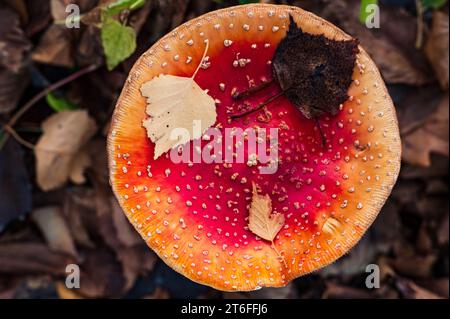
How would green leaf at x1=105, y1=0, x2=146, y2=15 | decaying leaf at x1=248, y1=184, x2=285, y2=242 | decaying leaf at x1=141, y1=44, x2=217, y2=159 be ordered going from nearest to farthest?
decaying leaf at x1=141, y1=44, x2=217, y2=159 < decaying leaf at x1=248, y1=184, x2=285, y2=242 < green leaf at x1=105, y1=0, x2=146, y2=15

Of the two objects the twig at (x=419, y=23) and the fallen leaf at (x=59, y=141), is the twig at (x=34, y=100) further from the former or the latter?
the twig at (x=419, y=23)

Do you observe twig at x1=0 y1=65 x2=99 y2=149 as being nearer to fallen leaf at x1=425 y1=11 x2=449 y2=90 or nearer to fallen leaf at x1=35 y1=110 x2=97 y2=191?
fallen leaf at x1=35 y1=110 x2=97 y2=191

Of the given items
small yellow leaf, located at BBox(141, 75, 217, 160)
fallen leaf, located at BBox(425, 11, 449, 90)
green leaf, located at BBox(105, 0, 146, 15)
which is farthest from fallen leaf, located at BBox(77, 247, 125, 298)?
fallen leaf, located at BBox(425, 11, 449, 90)

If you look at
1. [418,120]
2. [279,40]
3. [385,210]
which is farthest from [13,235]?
[418,120]

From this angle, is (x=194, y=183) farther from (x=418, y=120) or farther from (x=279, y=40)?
(x=418, y=120)

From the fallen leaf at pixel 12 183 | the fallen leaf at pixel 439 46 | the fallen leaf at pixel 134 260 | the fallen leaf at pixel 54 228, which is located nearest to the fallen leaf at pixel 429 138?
the fallen leaf at pixel 439 46
